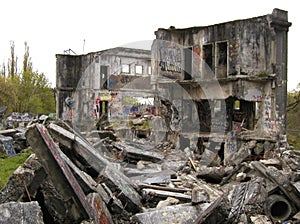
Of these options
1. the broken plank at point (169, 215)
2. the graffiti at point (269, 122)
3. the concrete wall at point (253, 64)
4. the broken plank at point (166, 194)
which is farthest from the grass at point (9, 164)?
the graffiti at point (269, 122)

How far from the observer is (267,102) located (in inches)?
498

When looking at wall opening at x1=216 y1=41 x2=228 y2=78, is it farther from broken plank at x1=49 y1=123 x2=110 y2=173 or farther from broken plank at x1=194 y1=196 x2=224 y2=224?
broken plank at x1=194 y1=196 x2=224 y2=224

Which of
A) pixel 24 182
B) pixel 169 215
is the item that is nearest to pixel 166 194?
pixel 169 215

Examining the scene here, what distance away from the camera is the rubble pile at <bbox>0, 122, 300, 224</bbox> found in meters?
5.08

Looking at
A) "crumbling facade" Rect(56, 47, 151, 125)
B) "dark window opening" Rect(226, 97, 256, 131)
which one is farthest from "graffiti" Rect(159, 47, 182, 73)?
"crumbling facade" Rect(56, 47, 151, 125)

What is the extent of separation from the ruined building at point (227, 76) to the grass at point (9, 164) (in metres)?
6.42

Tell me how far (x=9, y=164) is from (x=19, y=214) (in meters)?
6.19

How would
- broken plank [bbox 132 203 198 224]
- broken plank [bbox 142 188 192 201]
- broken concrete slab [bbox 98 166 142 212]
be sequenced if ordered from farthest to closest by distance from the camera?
1. broken plank [bbox 142 188 192 201]
2. broken concrete slab [bbox 98 166 142 212]
3. broken plank [bbox 132 203 198 224]

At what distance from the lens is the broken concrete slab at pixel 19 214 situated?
404 centimetres

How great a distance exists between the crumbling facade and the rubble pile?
14.7m

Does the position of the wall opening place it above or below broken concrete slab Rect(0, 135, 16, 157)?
above

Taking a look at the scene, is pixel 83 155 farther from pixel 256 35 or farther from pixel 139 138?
pixel 139 138

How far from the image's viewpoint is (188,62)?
564 inches

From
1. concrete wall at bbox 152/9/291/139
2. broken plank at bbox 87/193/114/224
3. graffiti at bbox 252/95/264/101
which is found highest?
concrete wall at bbox 152/9/291/139
